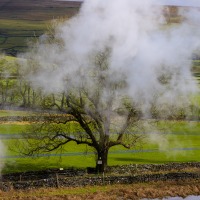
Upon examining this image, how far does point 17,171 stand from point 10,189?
4.68 metres

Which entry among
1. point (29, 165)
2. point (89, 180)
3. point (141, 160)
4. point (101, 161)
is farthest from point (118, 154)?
point (89, 180)

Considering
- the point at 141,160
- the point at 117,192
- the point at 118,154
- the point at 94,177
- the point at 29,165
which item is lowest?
the point at 117,192

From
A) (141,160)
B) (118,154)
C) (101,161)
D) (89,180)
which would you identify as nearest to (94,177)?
(89,180)

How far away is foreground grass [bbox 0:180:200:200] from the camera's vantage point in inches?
1277

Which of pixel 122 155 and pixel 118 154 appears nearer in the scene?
pixel 122 155

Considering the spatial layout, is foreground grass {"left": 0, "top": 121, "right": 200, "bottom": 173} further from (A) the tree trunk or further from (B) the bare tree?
(B) the bare tree

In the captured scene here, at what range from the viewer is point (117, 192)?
111 ft

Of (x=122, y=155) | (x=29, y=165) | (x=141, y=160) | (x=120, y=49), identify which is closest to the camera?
(x=120, y=49)

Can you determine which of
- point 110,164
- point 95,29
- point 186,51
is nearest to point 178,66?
point 186,51

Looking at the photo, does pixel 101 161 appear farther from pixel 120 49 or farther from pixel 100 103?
pixel 120 49

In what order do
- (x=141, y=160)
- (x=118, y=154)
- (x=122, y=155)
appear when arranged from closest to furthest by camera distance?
1. (x=141, y=160)
2. (x=122, y=155)
3. (x=118, y=154)

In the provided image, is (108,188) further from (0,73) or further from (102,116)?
(0,73)

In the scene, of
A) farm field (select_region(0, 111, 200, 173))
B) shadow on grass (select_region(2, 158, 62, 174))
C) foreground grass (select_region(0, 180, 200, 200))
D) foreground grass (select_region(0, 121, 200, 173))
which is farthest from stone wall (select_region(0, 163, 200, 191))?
farm field (select_region(0, 111, 200, 173))

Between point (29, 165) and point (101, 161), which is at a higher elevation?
point (101, 161)
